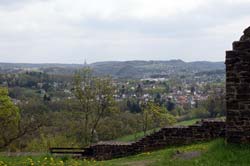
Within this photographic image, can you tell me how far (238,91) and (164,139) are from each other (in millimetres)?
4864

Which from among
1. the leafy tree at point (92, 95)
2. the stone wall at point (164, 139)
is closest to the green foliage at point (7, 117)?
the leafy tree at point (92, 95)

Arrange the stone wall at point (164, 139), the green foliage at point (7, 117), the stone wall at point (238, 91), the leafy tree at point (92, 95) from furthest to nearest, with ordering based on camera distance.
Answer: the leafy tree at point (92, 95), the green foliage at point (7, 117), the stone wall at point (164, 139), the stone wall at point (238, 91)

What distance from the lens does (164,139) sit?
1741 cm

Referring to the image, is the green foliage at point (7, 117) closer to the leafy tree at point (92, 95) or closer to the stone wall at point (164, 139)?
the leafy tree at point (92, 95)

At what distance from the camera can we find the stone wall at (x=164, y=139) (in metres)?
16.7

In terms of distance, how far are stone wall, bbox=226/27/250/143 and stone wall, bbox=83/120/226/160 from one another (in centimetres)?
285

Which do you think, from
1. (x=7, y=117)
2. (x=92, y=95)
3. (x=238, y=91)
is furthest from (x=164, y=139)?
(x=92, y=95)

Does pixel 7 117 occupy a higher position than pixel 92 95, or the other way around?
Answer: pixel 92 95

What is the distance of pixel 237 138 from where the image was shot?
13.5m

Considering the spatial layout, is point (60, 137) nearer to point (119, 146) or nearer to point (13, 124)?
point (13, 124)

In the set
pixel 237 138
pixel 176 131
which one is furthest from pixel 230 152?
pixel 176 131

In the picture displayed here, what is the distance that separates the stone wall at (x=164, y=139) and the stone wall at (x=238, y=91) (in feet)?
9.35

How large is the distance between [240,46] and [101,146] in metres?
7.75

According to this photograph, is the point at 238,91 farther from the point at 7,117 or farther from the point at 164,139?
the point at 7,117
